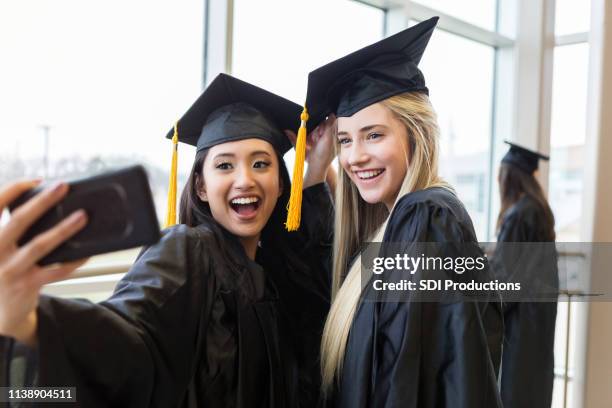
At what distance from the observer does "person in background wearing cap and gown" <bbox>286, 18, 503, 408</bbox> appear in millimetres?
1213

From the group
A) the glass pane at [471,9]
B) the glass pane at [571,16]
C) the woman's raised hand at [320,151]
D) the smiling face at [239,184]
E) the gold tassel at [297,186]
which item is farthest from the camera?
the glass pane at [571,16]

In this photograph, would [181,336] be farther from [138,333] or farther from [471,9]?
[471,9]

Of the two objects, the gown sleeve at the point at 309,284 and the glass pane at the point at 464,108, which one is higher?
the glass pane at the point at 464,108

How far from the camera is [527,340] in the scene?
316 cm

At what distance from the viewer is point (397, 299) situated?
1.27 m

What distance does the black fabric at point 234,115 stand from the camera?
1.44 m

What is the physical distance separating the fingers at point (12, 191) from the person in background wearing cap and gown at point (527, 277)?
2924 mm

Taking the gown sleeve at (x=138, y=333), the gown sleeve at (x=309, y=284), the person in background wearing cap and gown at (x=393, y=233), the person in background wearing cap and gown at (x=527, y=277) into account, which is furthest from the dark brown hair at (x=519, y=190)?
the gown sleeve at (x=138, y=333)

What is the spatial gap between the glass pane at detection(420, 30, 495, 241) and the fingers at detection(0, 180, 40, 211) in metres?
3.25

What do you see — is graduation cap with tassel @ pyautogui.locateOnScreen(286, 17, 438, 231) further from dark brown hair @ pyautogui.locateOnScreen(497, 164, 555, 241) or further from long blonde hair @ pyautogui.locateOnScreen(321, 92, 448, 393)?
dark brown hair @ pyautogui.locateOnScreen(497, 164, 555, 241)

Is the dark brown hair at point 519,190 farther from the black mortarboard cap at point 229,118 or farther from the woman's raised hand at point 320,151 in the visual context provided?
the black mortarboard cap at point 229,118

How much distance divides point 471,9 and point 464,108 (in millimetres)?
790

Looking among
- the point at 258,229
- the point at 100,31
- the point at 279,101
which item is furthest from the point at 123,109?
the point at 258,229

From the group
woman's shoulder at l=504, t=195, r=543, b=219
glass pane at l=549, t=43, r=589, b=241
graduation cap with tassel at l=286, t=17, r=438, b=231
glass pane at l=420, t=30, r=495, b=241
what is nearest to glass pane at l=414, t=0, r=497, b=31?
glass pane at l=420, t=30, r=495, b=241
